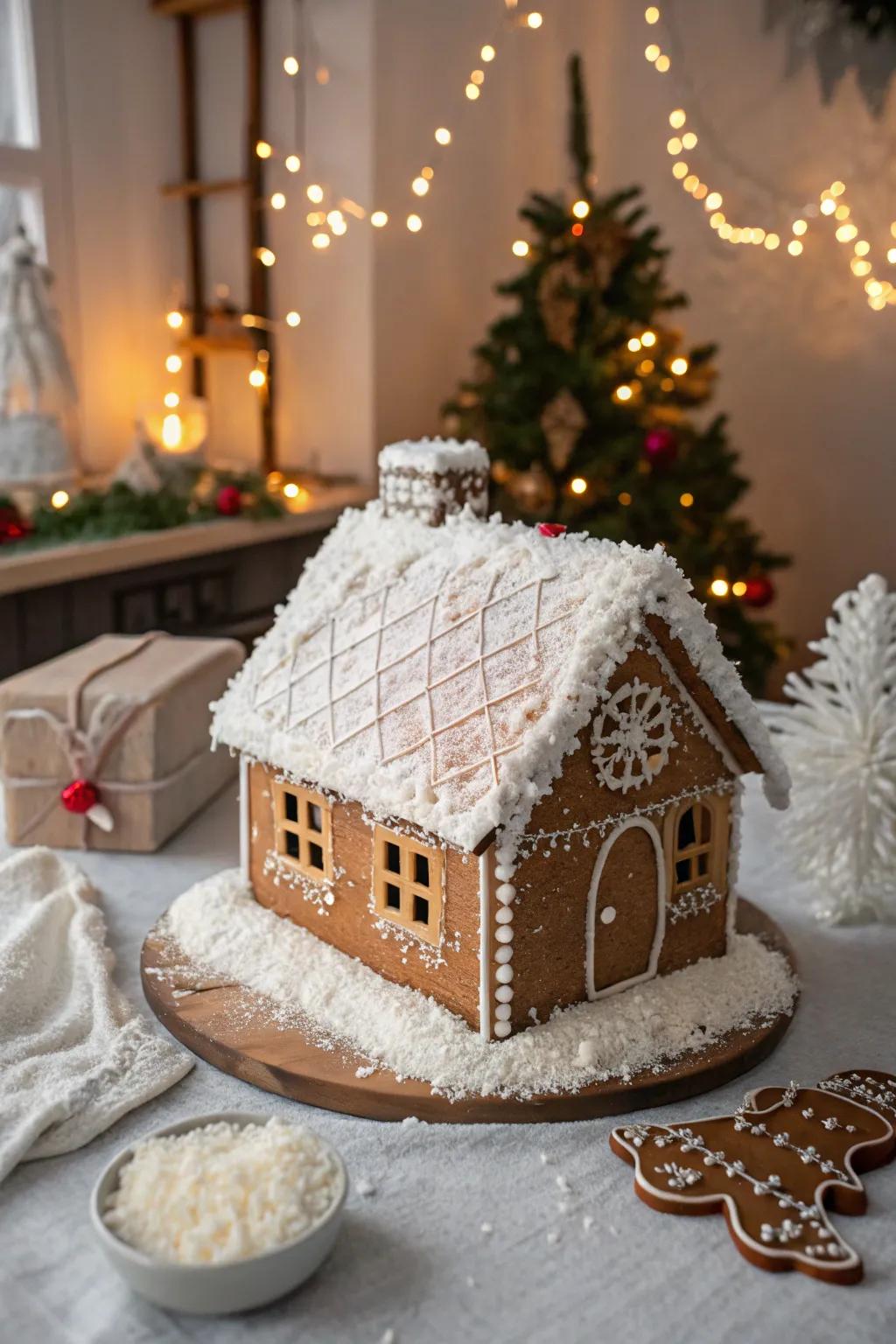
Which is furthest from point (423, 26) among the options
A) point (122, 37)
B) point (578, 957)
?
point (578, 957)

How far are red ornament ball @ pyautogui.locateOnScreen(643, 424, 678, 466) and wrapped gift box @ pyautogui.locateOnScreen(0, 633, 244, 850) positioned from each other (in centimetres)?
192

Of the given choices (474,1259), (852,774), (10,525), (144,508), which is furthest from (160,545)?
(474,1259)

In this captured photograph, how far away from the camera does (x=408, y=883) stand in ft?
5.04

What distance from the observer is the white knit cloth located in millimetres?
1336

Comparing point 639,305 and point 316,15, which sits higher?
point 316,15

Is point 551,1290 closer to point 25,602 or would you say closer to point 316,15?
point 25,602

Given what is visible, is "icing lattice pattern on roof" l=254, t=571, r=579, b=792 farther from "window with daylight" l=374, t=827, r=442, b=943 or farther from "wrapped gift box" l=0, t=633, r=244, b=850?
"wrapped gift box" l=0, t=633, r=244, b=850

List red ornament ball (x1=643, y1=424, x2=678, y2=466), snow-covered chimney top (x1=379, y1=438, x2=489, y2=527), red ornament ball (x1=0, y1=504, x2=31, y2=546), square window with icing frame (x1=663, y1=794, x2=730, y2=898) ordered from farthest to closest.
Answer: red ornament ball (x1=643, y1=424, x2=678, y2=466) < red ornament ball (x1=0, y1=504, x2=31, y2=546) < snow-covered chimney top (x1=379, y1=438, x2=489, y2=527) < square window with icing frame (x1=663, y1=794, x2=730, y2=898)

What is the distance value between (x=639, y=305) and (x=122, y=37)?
1981 mm

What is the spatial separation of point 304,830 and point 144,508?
2.07 m

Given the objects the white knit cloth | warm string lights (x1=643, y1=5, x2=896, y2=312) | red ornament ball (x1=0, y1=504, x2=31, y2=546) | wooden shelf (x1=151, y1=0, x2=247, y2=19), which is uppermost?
wooden shelf (x1=151, y1=0, x2=247, y2=19)

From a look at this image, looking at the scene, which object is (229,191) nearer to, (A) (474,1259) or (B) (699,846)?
(B) (699,846)

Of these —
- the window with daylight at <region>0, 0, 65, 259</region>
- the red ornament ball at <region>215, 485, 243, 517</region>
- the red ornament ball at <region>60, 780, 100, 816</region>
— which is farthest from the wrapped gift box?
the window with daylight at <region>0, 0, 65, 259</region>

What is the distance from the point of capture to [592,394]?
3.68 meters
